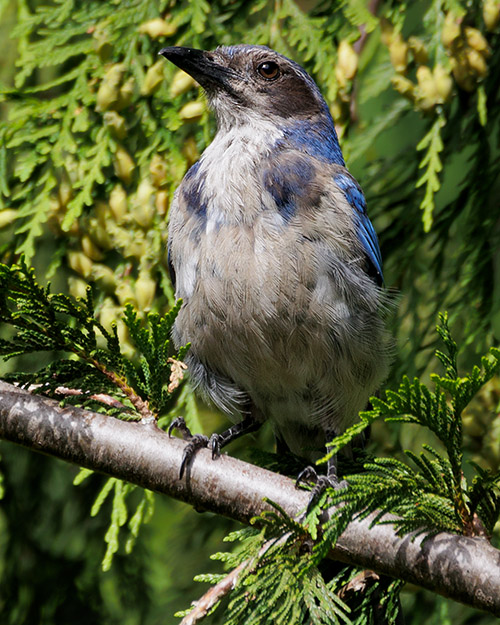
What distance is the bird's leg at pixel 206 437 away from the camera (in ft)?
7.14

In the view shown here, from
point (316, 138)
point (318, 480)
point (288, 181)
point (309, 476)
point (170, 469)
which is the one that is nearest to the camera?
point (170, 469)

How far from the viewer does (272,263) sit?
2.87 m

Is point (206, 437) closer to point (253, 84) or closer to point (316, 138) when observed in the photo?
point (316, 138)

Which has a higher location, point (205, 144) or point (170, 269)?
point (205, 144)

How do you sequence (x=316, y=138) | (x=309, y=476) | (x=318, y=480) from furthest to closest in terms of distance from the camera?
(x=316, y=138)
(x=309, y=476)
(x=318, y=480)


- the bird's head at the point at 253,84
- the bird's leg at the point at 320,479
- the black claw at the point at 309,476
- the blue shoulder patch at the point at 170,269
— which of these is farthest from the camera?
the bird's head at the point at 253,84

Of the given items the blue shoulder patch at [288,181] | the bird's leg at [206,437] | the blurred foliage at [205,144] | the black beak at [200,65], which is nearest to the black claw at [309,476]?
the bird's leg at [206,437]

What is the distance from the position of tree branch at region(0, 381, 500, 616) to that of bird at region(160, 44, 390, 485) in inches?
16.6

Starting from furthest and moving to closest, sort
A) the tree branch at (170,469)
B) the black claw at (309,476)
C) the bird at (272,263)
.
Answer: the bird at (272,263), the black claw at (309,476), the tree branch at (170,469)

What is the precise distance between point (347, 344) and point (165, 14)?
5.74 ft

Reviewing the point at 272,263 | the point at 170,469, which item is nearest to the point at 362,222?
the point at 272,263

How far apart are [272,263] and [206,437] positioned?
0.68 m

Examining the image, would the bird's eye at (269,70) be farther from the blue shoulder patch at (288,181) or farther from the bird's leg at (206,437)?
the bird's leg at (206,437)

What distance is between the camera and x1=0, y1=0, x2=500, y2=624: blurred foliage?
3201 millimetres
